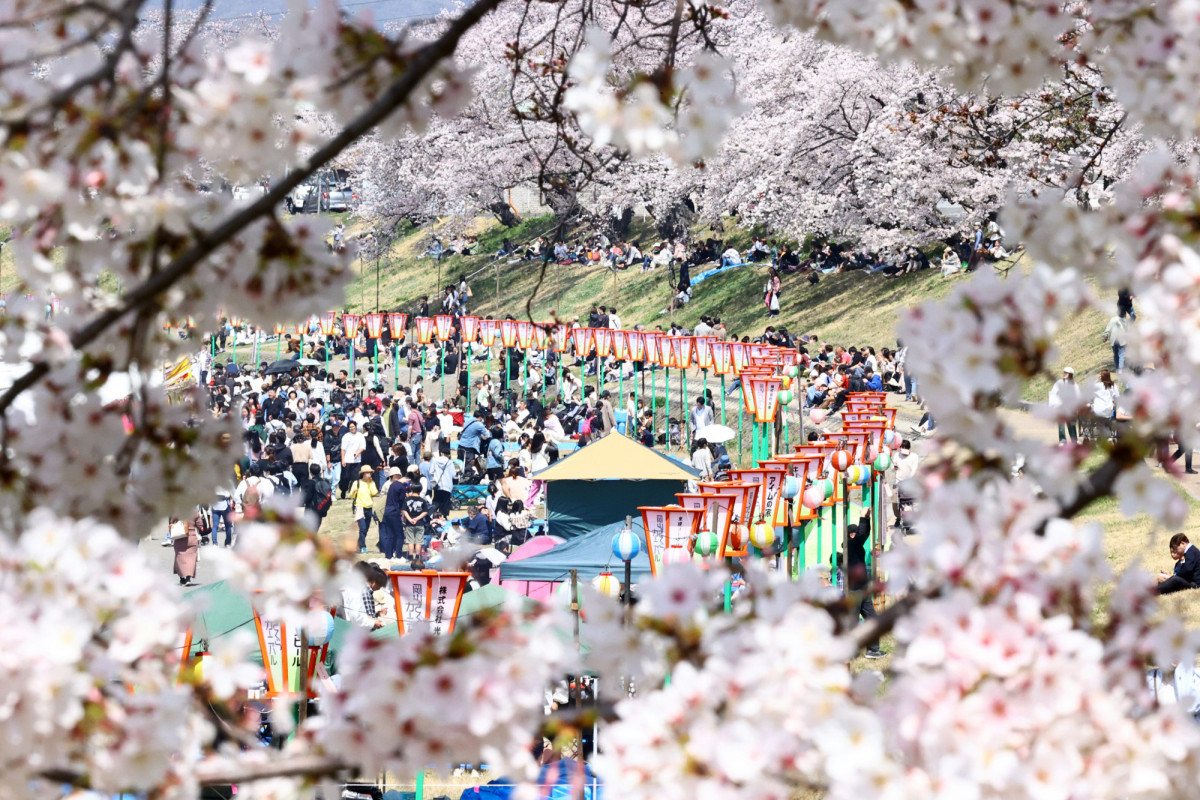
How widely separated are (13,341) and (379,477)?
17.6m

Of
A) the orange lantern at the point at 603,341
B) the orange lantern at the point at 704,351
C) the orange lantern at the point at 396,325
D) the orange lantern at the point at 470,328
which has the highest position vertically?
the orange lantern at the point at 396,325

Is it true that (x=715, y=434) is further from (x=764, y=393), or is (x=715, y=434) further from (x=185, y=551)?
(x=185, y=551)

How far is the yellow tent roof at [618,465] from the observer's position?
15945 mm

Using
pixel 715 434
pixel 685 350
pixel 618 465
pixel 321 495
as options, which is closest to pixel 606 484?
pixel 618 465

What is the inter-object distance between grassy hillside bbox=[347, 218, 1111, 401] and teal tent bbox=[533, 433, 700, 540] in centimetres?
712

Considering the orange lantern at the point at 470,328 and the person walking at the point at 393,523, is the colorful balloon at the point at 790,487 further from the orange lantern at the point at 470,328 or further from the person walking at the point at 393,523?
the orange lantern at the point at 470,328

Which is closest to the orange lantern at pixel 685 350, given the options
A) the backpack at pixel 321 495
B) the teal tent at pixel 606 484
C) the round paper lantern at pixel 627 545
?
the teal tent at pixel 606 484

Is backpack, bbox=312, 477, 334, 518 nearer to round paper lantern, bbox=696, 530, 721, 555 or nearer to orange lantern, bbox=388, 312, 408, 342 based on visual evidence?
round paper lantern, bbox=696, 530, 721, 555

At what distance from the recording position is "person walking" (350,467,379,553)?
17625 mm

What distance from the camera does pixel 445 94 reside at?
279 centimetres

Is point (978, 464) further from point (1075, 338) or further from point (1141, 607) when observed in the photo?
point (1075, 338)

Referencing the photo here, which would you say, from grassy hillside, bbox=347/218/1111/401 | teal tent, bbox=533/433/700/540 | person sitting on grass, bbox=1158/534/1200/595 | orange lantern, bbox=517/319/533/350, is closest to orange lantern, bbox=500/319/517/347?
orange lantern, bbox=517/319/533/350

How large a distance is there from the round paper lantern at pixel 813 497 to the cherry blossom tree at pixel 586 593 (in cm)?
967

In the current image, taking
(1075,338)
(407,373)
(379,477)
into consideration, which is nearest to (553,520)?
(379,477)
